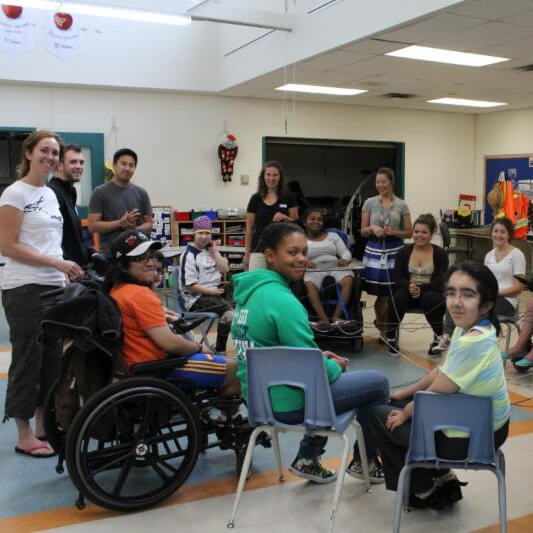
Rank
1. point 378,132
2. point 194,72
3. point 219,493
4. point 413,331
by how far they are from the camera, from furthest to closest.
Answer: point 378,132 < point 194,72 < point 413,331 < point 219,493

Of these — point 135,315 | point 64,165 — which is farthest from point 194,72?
point 135,315

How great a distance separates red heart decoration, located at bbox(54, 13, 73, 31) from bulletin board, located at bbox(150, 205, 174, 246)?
2.31 metres

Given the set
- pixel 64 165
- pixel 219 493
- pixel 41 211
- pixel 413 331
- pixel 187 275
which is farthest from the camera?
pixel 413 331

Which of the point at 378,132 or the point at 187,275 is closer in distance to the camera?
the point at 187,275

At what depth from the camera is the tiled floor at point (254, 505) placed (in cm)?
235

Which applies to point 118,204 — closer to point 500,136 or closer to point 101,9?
point 101,9

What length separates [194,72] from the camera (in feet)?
26.2

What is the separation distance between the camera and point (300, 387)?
2.23 m

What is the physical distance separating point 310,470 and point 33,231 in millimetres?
1603

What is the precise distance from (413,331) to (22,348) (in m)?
3.75

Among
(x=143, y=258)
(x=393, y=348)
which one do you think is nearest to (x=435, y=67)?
(x=393, y=348)

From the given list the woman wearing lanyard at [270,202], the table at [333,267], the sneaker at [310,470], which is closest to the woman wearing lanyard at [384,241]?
the table at [333,267]

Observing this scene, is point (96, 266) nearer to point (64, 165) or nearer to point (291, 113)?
point (64, 165)

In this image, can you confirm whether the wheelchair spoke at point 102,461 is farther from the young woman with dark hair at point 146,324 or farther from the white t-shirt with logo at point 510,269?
the white t-shirt with logo at point 510,269
